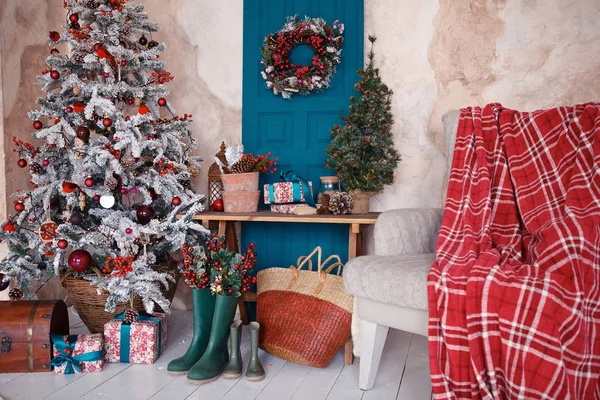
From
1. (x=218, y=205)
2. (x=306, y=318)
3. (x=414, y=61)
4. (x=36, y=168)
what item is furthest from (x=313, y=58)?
(x=36, y=168)

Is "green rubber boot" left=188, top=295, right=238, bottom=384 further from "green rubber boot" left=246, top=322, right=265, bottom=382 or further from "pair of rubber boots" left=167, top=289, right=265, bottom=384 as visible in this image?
"green rubber boot" left=246, top=322, right=265, bottom=382

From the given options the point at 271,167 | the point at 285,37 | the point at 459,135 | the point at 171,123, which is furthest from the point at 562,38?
the point at 171,123

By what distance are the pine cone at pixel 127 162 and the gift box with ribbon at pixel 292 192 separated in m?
0.68

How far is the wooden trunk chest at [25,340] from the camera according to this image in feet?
6.74

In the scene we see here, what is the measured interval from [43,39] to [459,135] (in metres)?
2.39

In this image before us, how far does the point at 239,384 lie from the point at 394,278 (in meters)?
0.75

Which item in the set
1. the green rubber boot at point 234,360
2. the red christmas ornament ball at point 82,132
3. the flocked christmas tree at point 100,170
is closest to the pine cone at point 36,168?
the flocked christmas tree at point 100,170

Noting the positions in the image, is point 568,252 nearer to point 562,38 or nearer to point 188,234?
point 562,38

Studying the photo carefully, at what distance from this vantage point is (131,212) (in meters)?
2.52

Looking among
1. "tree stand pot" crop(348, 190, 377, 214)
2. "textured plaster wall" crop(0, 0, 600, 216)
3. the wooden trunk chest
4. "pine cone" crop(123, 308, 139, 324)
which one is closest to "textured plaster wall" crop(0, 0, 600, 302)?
"textured plaster wall" crop(0, 0, 600, 216)

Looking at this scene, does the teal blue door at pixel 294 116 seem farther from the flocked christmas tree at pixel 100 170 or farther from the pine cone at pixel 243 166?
the flocked christmas tree at pixel 100 170

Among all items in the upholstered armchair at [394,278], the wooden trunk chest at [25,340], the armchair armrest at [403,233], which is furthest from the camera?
the wooden trunk chest at [25,340]

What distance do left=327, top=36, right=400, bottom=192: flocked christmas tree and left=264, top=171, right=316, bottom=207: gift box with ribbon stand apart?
184 mm

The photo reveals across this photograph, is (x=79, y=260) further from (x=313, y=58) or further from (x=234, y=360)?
(x=313, y=58)
